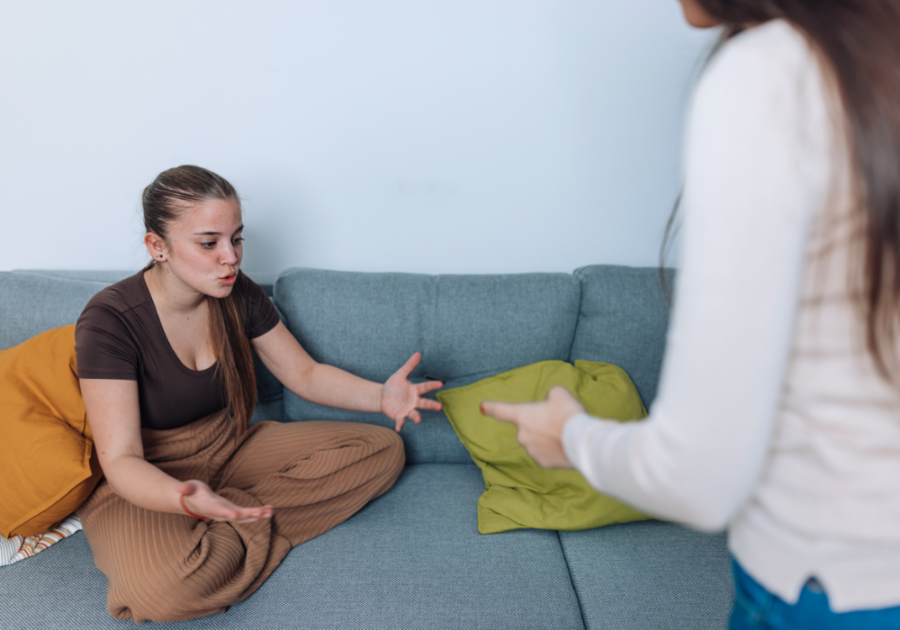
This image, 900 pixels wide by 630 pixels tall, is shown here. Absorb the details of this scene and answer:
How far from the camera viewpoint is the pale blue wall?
1727 mm

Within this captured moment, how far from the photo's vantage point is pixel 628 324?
1.66 meters

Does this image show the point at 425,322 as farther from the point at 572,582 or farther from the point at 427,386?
the point at 572,582

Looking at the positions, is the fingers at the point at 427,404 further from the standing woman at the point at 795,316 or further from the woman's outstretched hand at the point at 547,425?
the standing woman at the point at 795,316

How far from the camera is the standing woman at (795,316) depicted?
0.43 metres

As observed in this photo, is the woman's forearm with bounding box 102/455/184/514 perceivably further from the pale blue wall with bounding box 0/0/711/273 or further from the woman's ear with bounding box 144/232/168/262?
the pale blue wall with bounding box 0/0/711/273

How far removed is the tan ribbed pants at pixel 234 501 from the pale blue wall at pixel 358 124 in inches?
25.5

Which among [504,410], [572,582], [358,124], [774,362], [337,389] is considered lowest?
[572,582]

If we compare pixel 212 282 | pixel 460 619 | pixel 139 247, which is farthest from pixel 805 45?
pixel 139 247

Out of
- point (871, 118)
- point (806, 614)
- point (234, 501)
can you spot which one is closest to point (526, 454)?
point (234, 501)

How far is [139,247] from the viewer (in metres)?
1.88

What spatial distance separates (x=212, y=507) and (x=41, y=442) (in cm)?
52

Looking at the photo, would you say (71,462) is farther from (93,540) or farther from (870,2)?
(870,2)

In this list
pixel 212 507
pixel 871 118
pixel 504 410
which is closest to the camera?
pixel 871 118

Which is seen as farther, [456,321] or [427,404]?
[456,321]
